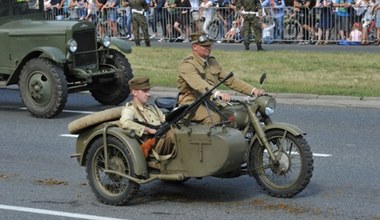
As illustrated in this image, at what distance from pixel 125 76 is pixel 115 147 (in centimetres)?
732

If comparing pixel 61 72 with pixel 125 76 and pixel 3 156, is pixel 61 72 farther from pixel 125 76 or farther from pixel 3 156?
pixel 3 156

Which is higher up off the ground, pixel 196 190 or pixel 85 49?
pixel 85 49

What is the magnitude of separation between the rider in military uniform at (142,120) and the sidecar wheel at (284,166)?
2.85ft

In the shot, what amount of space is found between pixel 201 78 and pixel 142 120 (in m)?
0.79

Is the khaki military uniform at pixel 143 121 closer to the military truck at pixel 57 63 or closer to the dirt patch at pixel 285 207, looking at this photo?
the dirt patch at pixel 285 207

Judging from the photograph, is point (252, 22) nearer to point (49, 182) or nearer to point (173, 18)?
point (173, 18)

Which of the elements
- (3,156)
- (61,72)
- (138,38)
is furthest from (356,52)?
(3,156)

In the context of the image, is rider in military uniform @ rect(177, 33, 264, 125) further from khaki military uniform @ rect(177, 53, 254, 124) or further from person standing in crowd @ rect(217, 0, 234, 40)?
person standing in crowd @ rect(217, 0, 234, 40)

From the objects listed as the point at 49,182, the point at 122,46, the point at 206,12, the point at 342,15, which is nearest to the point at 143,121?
the point at 49,182

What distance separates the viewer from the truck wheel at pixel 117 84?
16.2 metres

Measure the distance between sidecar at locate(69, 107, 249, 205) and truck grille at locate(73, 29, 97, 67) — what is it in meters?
6.71

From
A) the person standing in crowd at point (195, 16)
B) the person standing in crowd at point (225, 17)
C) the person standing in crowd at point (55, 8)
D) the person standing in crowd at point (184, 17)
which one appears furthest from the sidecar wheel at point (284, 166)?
the person standing in crowd at point (55, 8)

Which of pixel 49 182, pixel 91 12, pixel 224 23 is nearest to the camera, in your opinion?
pixel 49 182

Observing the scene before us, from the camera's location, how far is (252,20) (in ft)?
79.7
